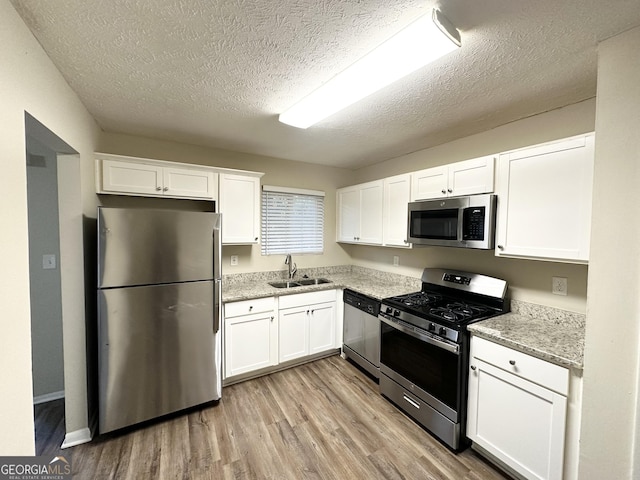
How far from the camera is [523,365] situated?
1542 millimetres

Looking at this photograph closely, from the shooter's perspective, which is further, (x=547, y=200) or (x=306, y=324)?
(x=306, y=324)

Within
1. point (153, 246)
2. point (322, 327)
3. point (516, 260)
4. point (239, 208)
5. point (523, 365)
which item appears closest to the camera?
point (523, 365)

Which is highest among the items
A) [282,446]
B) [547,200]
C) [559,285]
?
[547,200]

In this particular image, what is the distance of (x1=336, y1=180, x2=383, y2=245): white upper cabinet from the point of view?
3078mm

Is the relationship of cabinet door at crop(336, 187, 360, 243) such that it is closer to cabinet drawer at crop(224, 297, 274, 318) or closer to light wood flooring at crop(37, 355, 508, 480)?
cabinet drawer at crop(224, 297, 274, 318)

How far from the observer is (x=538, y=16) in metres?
1.11

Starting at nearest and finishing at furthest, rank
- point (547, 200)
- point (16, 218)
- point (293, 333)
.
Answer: point (16, 218) < point (547, 200) < point (293, 333)

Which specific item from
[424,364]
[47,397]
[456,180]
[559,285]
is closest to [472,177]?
[456,180]

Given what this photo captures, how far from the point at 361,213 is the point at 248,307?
1729 millimetres

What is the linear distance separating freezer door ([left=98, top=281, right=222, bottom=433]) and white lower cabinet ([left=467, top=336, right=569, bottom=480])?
2.03 meters

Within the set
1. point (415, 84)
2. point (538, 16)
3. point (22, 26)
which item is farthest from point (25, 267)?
point (538, 16)

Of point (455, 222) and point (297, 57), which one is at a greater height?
point (297, 57)

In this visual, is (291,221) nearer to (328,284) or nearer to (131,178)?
(328,284)

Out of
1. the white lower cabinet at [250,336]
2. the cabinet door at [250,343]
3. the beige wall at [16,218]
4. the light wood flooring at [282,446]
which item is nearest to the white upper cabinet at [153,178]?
the beige wall at [16,218]
